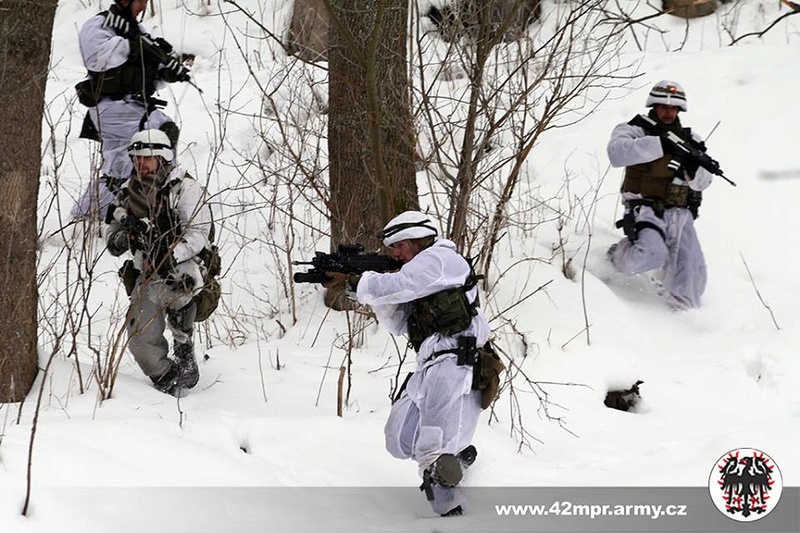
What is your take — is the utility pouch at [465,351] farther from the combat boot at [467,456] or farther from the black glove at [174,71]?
the black glove at [174,71]

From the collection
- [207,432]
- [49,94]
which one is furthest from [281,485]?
[49,94]

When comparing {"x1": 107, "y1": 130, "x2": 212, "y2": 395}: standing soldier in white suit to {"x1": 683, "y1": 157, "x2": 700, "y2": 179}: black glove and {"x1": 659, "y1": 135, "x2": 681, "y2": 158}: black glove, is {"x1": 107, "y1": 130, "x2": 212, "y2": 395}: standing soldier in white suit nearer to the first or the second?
{"x1": 659, "y1": 135, "x2": 681, "y2": 158}: black glove

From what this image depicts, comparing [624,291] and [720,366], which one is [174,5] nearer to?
[624,291]

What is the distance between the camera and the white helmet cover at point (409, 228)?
410 centimetres

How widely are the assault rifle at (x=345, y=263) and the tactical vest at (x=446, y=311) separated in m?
0.21

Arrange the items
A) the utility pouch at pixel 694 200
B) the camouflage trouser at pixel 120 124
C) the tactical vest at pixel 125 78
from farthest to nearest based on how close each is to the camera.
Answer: the utility pouch at pixel 694 200, the camouflage trouser at pixel 120 124, the tactical vest at pixel 125 78

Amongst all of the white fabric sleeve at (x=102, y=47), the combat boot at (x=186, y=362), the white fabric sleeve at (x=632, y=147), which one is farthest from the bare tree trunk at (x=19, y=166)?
the white fabric sleeve at (x=632, y=147)

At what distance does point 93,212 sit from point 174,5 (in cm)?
695

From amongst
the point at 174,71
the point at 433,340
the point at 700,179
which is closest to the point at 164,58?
the point at 174,71

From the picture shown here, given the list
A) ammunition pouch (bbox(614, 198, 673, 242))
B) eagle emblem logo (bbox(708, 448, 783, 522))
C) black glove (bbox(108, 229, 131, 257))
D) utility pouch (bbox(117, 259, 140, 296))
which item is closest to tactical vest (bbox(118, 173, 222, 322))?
utility pouch (bbox(117, 259, 140, 296))

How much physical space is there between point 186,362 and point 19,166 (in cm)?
149

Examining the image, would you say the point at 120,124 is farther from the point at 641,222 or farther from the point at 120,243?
the point at 641,222

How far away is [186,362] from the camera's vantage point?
528cm

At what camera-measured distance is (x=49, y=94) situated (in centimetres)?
909
